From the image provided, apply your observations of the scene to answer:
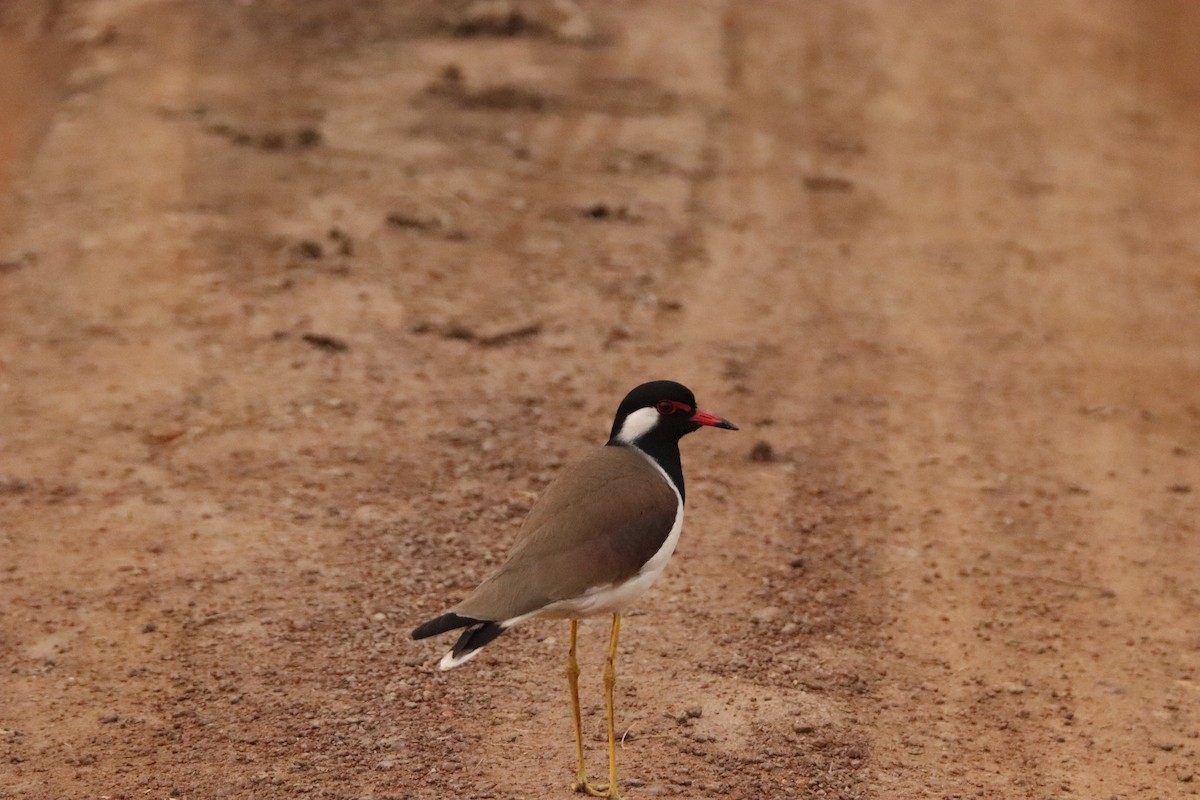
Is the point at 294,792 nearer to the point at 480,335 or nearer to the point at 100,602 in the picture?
the point at 100,602

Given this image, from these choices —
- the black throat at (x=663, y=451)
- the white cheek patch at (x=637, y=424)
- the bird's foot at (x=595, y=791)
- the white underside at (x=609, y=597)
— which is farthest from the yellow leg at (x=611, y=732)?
the white cheek patch at (x=637, y=424)

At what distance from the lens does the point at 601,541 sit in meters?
5.49

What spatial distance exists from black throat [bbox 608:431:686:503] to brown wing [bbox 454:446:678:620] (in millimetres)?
59

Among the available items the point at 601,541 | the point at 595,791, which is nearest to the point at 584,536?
the point at 601,541

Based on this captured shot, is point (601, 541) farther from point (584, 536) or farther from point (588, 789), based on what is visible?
point (588, 789)

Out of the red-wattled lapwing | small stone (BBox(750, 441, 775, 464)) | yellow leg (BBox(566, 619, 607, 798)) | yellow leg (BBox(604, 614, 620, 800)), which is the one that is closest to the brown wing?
the red-wattled lapwing

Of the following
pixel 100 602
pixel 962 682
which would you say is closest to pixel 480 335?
pixel 100 602

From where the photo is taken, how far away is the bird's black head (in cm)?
600

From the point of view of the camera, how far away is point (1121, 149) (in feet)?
43.0

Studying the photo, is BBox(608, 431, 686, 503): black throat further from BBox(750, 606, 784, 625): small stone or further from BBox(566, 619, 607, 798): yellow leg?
BBox(750, 606, 784, 625): small stone

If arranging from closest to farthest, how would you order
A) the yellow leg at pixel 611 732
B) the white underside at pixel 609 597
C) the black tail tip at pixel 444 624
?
the black tail tip at pixel 444 624, the white underside at pixel 609 597, the yellow leg at pixel 611 732

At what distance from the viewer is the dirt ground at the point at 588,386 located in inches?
244

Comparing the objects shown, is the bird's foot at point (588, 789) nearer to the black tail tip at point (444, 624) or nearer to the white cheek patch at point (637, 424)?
the black tail tip at point (444, 624)

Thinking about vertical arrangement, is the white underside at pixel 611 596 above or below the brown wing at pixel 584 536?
below
